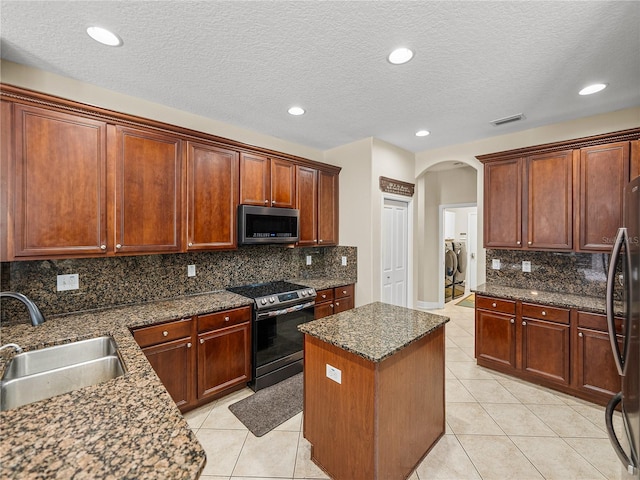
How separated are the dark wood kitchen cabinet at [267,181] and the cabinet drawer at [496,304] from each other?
2.47 m

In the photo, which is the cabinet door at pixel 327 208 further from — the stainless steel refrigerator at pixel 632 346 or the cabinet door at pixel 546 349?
the stainless steel refrigerator at pixel 632 346

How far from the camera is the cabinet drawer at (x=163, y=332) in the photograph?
2117 millimetres

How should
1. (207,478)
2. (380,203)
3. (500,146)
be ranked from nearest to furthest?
(207,478), (500,146), (380,203)

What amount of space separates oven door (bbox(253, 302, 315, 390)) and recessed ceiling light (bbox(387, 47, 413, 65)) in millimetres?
2358

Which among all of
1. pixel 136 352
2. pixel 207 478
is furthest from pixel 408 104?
pixel 207 478

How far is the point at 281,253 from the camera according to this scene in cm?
377

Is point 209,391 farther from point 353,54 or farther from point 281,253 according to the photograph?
point 353,54

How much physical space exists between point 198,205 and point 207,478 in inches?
82.9

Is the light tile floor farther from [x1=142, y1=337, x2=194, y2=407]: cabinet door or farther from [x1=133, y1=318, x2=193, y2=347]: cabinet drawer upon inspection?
[x1=133, y1=318, x2=193, y2=347]: cabinet drawer

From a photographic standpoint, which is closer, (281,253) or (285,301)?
(285,301)

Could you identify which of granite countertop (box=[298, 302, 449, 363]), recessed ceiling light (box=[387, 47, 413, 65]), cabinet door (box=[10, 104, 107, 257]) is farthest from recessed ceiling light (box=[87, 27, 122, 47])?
granite countertop (box=[298, 302, 449, 363])

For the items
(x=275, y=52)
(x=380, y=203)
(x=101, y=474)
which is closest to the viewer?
(x=101, y=474)

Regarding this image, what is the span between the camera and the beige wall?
6.82ft

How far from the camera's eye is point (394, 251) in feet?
14.0
